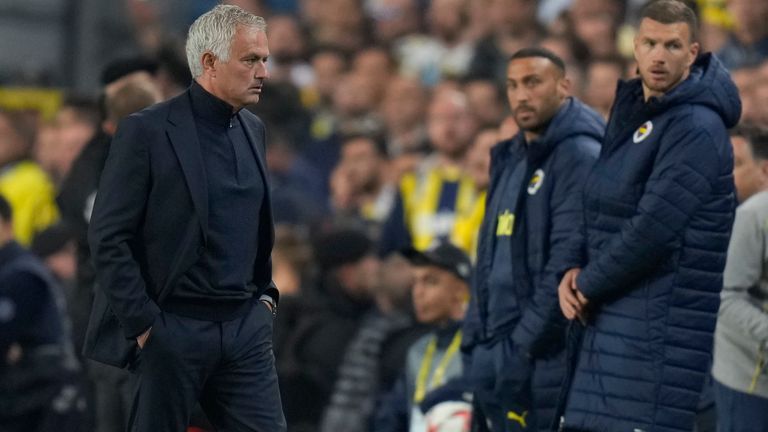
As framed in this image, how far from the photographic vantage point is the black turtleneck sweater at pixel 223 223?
246 inches

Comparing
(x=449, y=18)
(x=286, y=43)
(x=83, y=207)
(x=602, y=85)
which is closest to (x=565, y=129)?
(x=83, y=207)

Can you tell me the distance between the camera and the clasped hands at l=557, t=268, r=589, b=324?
6.73m

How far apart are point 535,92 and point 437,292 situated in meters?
1.68

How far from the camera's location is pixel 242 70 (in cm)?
630

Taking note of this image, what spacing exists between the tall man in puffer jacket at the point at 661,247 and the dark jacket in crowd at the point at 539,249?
0.97 feet

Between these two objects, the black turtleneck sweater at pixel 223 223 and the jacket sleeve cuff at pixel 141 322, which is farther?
the black turtleneck sweater at pixel 223 223

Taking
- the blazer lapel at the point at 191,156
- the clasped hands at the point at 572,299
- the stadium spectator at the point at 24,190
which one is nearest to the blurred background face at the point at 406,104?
the stadium spectator at the point at 24,190

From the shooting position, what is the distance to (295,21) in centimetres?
1580

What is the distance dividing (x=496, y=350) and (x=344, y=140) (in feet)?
17.2

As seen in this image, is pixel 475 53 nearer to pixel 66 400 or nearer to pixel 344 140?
pixel 344 140

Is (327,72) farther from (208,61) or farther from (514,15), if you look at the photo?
(208,61)

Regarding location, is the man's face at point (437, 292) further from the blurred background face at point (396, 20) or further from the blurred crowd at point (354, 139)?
the blurred background face at point (396, 20)

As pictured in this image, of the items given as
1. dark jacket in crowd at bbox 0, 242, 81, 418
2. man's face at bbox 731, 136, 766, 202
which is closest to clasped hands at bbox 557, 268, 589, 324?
man's face at bbox 731, 136, 766, 202

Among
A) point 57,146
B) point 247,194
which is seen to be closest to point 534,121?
point 247,194
